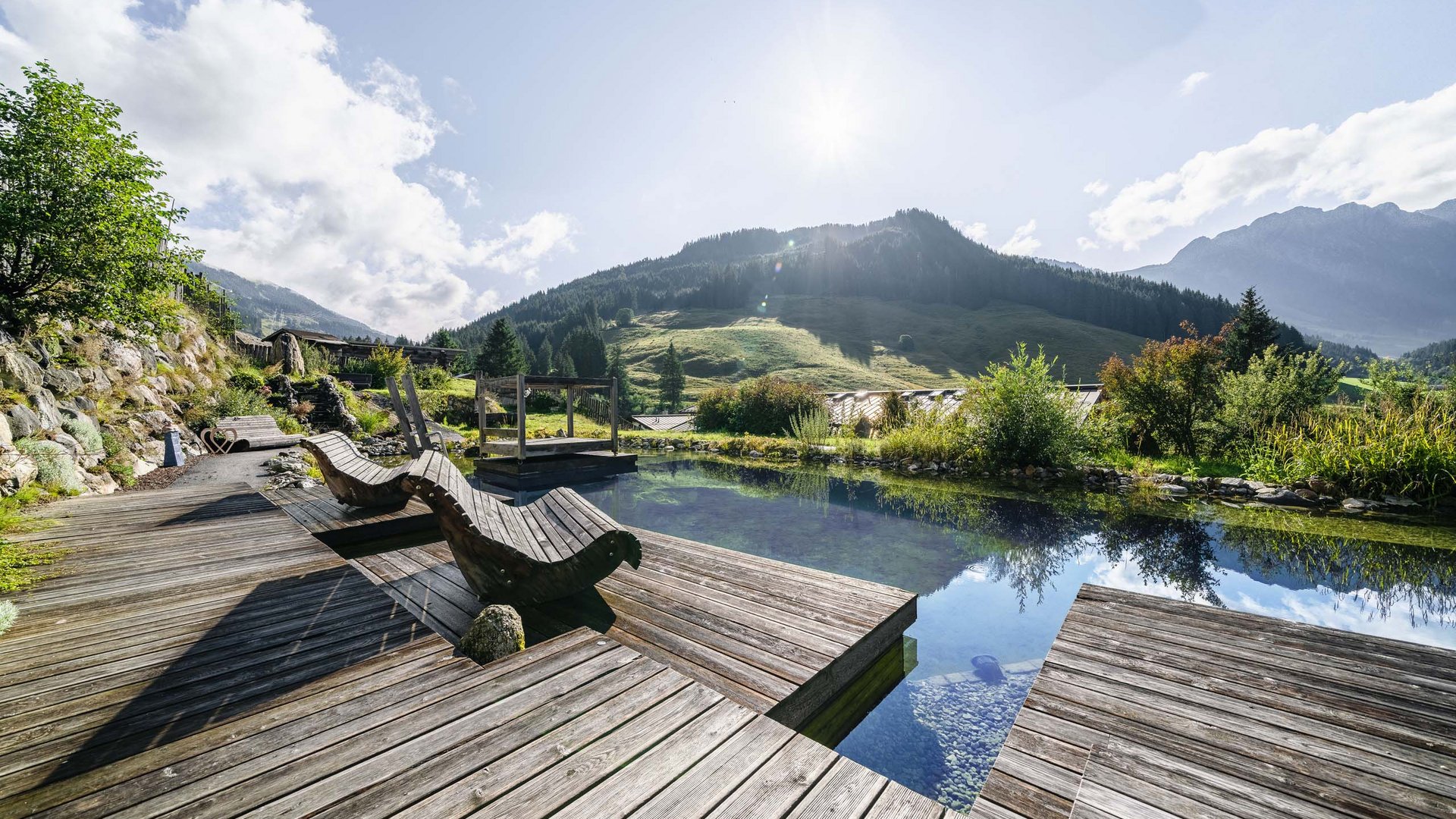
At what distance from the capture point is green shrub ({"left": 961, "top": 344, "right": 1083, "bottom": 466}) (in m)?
9.87

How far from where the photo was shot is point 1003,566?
546cm

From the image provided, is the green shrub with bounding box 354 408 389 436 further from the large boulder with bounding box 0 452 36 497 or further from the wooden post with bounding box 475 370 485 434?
the large boulder with bounding box 0 452 36 497

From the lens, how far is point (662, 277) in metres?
113

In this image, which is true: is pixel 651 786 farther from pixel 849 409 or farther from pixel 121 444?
pixel 849 409

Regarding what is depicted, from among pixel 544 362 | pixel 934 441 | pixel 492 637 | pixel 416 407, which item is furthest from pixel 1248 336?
pixel 544 362

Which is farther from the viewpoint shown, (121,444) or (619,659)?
(121,444)

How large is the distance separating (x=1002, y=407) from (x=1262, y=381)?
173 inches

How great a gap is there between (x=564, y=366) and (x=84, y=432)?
3841 centimetres

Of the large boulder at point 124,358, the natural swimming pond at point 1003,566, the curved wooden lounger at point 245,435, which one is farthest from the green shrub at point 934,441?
the large boulder at point 124,358

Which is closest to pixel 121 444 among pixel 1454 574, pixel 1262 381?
pixel 1454 574

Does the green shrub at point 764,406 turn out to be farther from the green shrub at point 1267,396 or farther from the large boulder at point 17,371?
the large boulder at point 17,371

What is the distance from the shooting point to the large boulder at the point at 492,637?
2.57m

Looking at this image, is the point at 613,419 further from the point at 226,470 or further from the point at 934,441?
the point at 934,441

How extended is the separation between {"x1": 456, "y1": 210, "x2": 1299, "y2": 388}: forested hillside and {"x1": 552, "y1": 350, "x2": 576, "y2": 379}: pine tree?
16.5m
